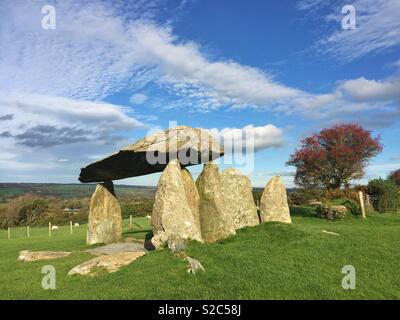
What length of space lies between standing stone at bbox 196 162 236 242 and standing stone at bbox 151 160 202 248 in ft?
1.69

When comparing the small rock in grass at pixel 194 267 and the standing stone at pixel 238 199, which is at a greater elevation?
the standing stone at pixel 238 199

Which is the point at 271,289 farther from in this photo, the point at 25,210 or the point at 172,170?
the point at 25,210

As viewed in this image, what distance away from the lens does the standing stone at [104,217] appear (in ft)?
71.1

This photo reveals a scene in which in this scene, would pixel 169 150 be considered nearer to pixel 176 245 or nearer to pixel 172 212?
pixel 172 212

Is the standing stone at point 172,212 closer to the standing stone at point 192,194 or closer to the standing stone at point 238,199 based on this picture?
the standing stone at point 192,194

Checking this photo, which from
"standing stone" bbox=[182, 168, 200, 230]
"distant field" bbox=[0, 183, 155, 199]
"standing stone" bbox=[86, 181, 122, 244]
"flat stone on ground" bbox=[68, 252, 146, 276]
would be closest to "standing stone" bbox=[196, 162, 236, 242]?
"standing stone" bbox=[182, 168, 200, 230]

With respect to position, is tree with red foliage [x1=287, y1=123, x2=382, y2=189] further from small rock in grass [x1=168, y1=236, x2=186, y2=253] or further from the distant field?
the distant field

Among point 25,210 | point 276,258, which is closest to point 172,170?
point 276,258

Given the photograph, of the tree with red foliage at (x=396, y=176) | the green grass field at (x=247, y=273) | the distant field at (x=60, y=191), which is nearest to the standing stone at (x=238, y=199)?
the green grass field at (x=247, y=273)

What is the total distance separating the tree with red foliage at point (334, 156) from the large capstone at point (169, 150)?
62.5ft

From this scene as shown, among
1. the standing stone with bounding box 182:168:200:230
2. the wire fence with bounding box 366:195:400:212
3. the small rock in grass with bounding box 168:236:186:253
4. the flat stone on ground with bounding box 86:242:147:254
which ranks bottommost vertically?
the flat stone on ground with bounding box 86:242:147:254

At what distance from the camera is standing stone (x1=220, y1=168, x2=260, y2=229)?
1816 centimetres

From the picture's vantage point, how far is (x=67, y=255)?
57.3 ft

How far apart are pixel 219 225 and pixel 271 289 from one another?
6.30 metres
